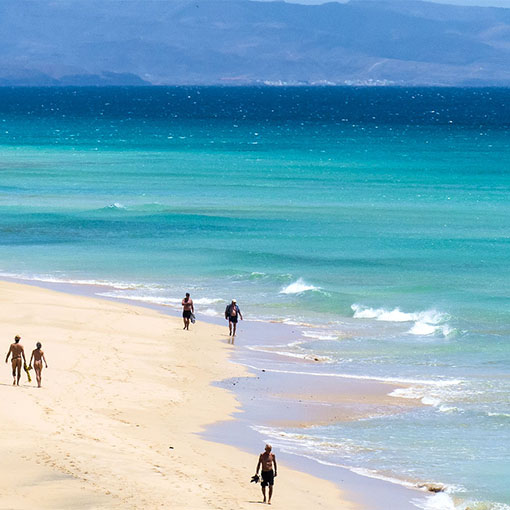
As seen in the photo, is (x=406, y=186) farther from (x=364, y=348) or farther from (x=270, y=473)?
(x=270, y=473)

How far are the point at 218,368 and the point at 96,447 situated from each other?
867 cm

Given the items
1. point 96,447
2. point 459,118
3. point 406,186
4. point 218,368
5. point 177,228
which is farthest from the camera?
point 459,118

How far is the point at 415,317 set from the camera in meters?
36.0

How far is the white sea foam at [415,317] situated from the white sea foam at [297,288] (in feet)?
9.20

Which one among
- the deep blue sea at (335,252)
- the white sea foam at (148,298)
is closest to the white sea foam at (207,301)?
the deep blue sea at (335,252)

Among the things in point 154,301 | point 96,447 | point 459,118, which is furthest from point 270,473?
point 459,118

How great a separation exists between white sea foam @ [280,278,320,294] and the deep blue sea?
→ 5.0 inches

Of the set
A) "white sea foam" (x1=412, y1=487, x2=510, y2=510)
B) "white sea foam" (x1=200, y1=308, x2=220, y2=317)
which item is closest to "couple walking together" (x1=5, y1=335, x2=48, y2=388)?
"white sea foam" (x1=412, y1=487, x2=510, y2=510)

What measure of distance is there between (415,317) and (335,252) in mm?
12768

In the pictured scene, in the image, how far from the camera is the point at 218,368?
28.7 m

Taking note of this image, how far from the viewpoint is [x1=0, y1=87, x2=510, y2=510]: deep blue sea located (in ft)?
77.8

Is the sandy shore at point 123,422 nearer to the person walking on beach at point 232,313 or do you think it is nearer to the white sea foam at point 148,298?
the person walking on beach at point 232,313

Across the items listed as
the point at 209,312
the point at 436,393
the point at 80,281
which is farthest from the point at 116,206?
the point at 436,393

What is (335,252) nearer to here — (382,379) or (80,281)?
(80,281)
